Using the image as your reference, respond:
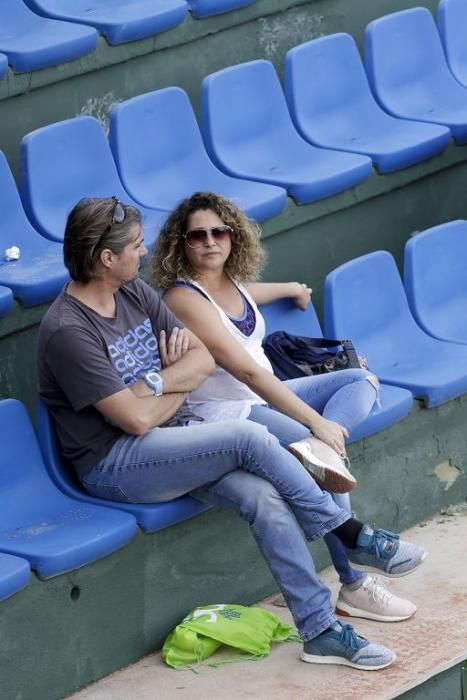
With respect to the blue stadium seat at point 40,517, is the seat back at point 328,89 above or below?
above

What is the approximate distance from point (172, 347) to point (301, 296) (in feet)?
2.61

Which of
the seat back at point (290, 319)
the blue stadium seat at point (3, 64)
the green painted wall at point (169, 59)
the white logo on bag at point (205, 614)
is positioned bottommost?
the white logo on bag at point (205, 614)

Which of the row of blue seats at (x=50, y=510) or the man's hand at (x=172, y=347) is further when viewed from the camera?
the man's hand at (x=172, y=347)

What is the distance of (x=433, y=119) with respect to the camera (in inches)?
237

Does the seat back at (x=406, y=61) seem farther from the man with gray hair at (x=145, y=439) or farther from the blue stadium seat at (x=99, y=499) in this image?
the blue stadium seat at (x=99, y=499)

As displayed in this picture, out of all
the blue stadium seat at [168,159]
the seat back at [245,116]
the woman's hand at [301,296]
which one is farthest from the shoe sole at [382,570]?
the seat back at [245,116]

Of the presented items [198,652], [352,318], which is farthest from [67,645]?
[352,318]

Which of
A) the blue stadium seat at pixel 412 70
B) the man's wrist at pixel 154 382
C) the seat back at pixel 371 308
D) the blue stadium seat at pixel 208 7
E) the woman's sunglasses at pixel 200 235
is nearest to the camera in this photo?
the man's wrist at pixel 154 382

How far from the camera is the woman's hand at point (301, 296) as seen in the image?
4.85 m

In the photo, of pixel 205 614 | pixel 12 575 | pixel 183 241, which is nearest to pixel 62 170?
pixel 183 241

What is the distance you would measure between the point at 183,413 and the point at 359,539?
561 mm

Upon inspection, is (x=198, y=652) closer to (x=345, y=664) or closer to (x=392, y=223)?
(x=345, y=664)

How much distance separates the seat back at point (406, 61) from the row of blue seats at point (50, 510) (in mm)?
2503

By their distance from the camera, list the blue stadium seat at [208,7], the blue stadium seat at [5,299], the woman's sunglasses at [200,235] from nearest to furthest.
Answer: the blue stadium seat at [5,299] < the woman's sunglasses at [200,235] < the blue stadium seat at [208,7]
